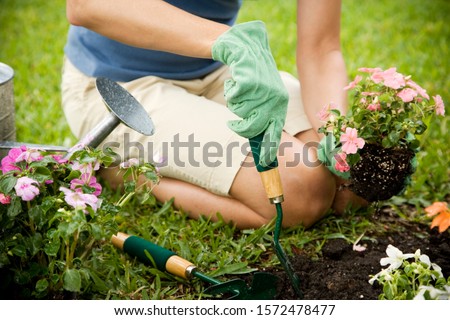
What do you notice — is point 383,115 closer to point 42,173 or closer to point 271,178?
point 271,178

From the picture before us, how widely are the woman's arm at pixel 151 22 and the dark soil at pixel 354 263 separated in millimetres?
616

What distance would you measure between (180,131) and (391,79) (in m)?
0.66

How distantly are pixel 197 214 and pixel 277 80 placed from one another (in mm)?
583

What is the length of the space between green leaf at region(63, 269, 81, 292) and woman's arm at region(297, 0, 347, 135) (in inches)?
38.2

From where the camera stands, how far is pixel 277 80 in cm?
157

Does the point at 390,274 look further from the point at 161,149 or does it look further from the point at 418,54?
the point at 418,54

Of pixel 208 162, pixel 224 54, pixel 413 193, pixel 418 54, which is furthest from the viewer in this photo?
pixel 418 54

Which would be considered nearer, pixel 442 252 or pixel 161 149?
pixel 442 252

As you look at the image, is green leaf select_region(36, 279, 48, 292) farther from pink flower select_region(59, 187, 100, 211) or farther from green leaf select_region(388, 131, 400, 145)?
green leaf select_region(388, 131, 400, 145)

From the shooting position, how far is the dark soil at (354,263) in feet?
5.02

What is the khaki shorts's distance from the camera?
6.23 feet

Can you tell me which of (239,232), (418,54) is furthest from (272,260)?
(418,54)

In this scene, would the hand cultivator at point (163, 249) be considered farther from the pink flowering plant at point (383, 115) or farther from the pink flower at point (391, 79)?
the pink flower at point (391, 79)
